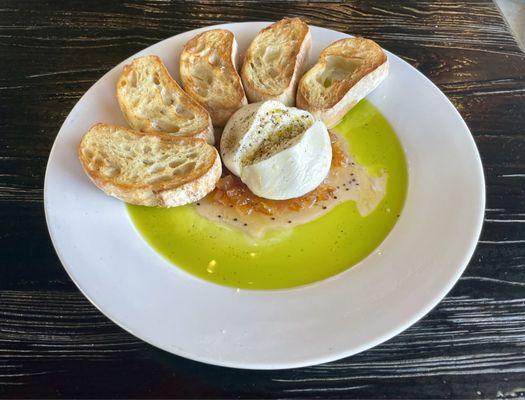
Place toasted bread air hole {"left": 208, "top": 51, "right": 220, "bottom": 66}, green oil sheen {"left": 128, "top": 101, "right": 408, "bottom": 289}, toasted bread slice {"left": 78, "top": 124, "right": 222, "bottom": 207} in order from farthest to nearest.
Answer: toasted bread air hole {"left": 208, "top": 51, "right": 220, "bottom": 66}
toasted bread slice {"left": 78, "top": 124, "right": 222, "bottom": 207}
green oil sheen {"left": 128, "top": 101, "right": 408, "bottom": 289}

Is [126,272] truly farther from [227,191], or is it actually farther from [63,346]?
[227,191]

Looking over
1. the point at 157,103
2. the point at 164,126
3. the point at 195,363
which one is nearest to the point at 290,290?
the point at 195,363

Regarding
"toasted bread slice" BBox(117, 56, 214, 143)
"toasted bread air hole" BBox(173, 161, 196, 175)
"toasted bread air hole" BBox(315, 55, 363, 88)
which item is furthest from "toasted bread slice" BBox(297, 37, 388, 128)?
"toasted bread air hole" BBox(173, 161, 196, 175)

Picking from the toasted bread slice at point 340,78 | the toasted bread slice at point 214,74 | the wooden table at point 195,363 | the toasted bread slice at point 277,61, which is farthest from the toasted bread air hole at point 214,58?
the wooden table at point 195,363

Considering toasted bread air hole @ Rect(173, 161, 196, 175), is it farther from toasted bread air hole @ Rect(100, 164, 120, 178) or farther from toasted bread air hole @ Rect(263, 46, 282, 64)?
toasted bread air hole @ Rect(263, 46, 282, 64)

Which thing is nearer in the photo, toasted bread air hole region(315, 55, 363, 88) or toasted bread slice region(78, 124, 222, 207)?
toasted bread slice region(78, 124, 222, 207)

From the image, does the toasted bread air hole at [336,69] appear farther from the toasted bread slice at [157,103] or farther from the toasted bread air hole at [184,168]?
the toasted bread air hole at [184,168]

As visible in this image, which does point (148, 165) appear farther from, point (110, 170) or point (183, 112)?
point (183, 112)

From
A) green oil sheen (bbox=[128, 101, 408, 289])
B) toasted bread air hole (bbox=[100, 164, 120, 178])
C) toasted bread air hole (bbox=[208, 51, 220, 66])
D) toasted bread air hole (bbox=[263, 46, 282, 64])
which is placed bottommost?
green oil sheen (bbox=[128, 101, 408, 289])
